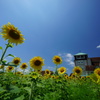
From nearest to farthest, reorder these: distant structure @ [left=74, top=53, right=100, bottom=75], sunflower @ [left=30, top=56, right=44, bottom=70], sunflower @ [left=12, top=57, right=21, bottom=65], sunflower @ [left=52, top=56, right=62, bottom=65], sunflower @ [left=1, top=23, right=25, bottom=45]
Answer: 1. sunflower @ [left=1, top=23, right=25, bottom=45]
2. sunflower @ [left=30, top=56, right=44, bottom=70]
3. sunflower @ [left=12, top=57, right=21, bottom=65]
4. sunflower @ [left=52, top=56, right=62, bottom=65]
5. distant structure @ [left=74, top=53, right=100, bottom=75]

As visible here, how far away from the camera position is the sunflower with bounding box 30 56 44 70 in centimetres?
504

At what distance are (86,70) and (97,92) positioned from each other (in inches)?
1667

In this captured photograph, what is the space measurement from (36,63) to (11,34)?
222cm

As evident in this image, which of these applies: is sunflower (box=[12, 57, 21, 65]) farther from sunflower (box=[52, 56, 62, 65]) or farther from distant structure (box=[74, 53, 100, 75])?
Result: distant structure (box=[74, 53, 100, 75])

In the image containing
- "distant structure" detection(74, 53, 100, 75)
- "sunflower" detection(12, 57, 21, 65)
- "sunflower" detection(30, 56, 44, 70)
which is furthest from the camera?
"distant structure" detection(74, 53, 100, 75)

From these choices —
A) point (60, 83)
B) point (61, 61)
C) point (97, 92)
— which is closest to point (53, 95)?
point (60, 83)

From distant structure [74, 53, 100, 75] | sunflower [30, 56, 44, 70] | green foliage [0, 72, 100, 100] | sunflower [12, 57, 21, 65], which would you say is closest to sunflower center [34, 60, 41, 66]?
sunflower [30, 56, 44, 70]

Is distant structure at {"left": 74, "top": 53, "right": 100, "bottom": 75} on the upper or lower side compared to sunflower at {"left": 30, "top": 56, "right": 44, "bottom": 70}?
upper

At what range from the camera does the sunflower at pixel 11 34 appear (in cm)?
299

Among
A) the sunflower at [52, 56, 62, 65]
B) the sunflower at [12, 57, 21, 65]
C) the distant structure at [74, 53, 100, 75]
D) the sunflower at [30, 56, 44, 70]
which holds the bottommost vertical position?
the sunflower at [30, 56, 44, 70]

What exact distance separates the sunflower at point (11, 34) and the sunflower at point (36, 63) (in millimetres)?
1973

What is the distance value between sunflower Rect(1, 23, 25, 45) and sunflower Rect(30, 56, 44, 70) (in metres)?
1.97

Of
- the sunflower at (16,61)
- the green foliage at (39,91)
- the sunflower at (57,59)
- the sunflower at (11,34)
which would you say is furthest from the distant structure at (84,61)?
the sunflower at (11,34)

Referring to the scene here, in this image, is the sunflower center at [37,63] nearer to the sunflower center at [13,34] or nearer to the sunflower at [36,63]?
the sunflower at [36,63]
